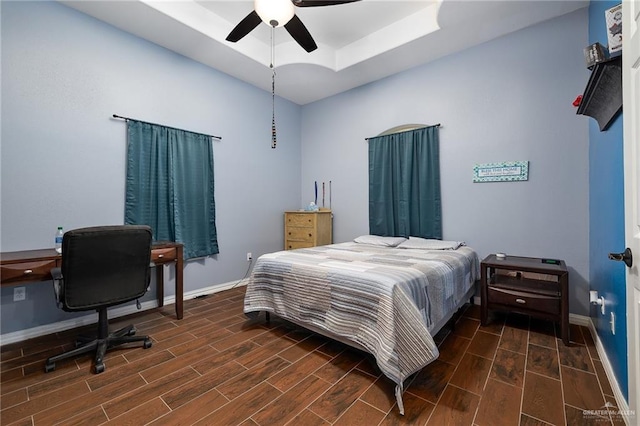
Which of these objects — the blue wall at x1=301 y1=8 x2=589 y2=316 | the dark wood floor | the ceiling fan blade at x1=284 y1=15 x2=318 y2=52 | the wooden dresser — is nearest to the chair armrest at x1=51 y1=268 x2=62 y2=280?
the dark wood floor

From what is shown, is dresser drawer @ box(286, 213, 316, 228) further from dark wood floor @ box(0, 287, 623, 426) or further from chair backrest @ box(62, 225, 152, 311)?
chair backrest @ box(62, 225, 152, 311)

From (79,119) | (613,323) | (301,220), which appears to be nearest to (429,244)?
(613,323)

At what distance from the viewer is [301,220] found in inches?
164

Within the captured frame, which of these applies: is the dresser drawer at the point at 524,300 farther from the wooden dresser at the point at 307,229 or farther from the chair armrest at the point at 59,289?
the chair armrest at the point at 59,289

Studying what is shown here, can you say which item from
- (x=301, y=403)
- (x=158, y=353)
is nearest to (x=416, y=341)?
(x=301, y=403)

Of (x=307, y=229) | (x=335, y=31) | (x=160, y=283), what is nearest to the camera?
(x=160, y=283)

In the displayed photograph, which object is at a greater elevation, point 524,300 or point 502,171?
point 502,171

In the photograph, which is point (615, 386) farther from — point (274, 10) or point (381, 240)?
point (274, 10)

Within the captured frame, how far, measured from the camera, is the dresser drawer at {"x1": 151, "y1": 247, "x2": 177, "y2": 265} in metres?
2.53

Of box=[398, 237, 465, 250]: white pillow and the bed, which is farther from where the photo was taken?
box=[398, 237, 465, 250]: white pillow

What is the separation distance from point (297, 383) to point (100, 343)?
150 centimetres

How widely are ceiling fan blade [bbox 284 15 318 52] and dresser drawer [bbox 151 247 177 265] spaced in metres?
2.32

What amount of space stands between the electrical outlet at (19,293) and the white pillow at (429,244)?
3.59 meters

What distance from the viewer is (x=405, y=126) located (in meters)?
3.65
